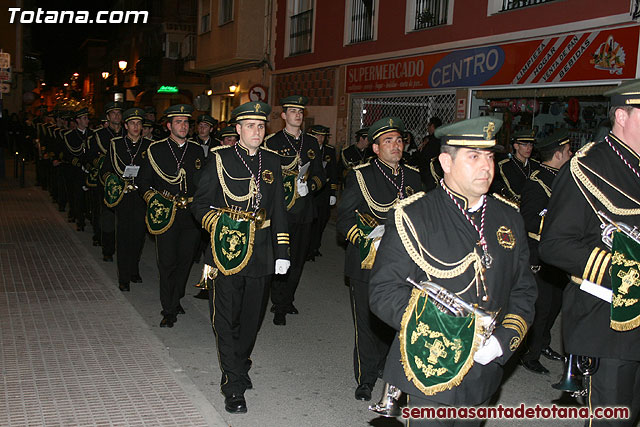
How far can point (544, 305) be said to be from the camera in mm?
7047

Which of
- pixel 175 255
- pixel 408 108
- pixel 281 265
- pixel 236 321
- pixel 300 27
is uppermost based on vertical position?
pixel 300 27

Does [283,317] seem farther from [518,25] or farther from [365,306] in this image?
[518,25]

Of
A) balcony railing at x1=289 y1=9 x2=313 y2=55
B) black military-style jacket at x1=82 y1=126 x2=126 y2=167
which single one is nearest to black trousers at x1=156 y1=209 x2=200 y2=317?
black military-style jacket at x1=82 y1=126 x2=126 y2=167

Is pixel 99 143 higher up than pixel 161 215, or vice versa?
pixel 99 143

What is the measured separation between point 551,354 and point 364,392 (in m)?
2.54

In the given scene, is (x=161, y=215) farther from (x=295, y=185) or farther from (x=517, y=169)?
(x=517, y=169)

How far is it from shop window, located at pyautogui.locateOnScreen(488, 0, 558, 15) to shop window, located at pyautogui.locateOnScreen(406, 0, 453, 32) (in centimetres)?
132

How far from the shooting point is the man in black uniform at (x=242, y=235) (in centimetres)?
566

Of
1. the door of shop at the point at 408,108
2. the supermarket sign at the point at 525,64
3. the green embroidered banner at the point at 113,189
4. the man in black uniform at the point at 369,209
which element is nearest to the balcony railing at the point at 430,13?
the supermarket sign at the point at 525,64

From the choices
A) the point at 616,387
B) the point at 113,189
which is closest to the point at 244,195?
the point at 616,387

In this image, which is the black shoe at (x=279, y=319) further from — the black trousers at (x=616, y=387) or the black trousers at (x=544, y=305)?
the black trousers at (x=616, y=387)

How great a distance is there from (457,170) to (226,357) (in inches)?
116

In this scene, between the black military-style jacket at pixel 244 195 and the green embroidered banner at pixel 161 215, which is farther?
the green embroidered banner at pixel 161 215

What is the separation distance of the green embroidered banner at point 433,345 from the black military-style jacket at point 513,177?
5.33 m
